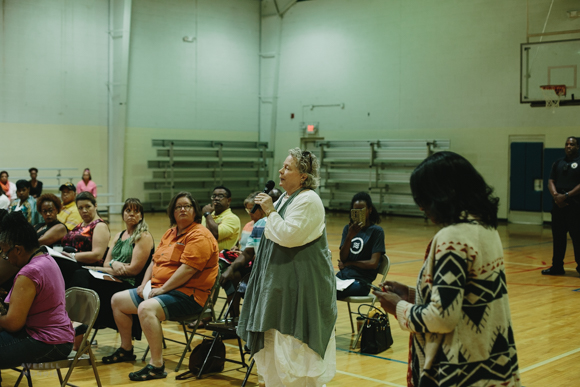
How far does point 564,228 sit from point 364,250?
15.2 feet

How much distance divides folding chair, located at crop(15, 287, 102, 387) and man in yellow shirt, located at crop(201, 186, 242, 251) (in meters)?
2.30

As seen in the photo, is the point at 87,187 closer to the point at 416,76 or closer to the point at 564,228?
the point at 416,76

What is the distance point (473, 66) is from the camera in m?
15.7

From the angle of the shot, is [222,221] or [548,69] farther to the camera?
[548,69]

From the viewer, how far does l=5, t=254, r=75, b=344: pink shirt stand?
3.50 meters

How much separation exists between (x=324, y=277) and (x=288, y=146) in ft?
54.4

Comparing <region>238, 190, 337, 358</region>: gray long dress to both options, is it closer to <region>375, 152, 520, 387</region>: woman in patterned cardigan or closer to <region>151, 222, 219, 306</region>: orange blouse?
<region>151, 222, 219, 306</region>: orange blouse

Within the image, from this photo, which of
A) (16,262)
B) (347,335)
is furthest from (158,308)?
(347,335)

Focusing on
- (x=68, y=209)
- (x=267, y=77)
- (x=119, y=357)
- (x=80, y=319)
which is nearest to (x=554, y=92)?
(x=267, y=77)

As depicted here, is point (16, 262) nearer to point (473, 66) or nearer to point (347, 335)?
point (347, 335)

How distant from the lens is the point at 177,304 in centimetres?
448

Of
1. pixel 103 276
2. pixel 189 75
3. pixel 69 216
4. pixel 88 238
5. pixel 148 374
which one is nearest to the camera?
pixel 148 374

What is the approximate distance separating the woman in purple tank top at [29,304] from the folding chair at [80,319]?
77 mm

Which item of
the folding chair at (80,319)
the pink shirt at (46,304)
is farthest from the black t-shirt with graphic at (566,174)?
the pink shirt at (46,304)
